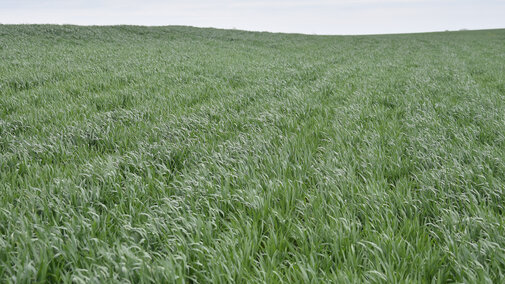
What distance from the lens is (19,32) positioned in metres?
27.8

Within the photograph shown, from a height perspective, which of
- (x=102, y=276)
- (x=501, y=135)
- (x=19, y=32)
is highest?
(x=19, y=32)

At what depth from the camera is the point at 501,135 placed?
4551 mm

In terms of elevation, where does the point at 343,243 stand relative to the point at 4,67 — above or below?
below

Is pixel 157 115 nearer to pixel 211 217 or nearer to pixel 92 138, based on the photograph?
pixel 92 138

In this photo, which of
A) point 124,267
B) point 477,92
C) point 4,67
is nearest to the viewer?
point 124,267

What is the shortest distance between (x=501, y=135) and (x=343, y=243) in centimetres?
370

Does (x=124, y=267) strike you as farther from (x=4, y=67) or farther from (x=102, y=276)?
(x=4, y=67)

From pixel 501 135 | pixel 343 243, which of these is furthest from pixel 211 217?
pixel 501 135

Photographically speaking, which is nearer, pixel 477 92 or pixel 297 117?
pixel 297 117

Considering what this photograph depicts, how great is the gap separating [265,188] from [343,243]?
1067 mm

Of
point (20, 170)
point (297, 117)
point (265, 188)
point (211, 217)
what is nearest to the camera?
point (211, 217)

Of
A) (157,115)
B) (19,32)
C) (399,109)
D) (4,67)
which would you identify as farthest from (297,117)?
(19,32)

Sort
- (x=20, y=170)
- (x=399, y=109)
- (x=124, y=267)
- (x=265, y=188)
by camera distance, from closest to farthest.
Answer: (x=124, y=267), (x=265, y=188), (x=20, y=170), (x=399, y=109)

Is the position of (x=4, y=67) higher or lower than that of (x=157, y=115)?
higher
